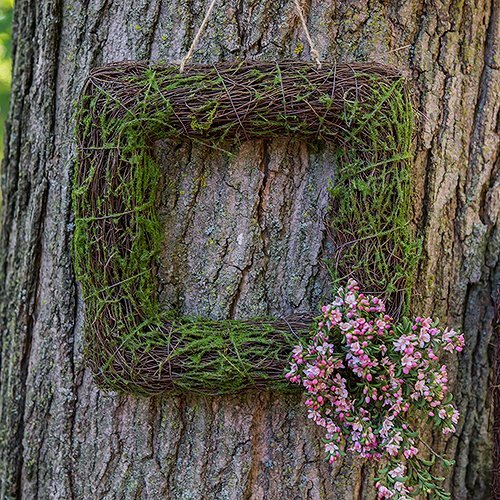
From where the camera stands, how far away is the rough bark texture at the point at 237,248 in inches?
69.7

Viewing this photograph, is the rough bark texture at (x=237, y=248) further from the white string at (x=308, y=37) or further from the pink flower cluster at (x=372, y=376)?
the pink flower cluster at (x=372, y=376)

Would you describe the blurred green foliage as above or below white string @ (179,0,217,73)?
above

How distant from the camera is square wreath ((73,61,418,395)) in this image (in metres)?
1.63

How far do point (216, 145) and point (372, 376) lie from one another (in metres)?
0.70

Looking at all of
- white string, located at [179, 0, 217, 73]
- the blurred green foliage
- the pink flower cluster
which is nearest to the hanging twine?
white string, located at [179, 0, 217, 73]

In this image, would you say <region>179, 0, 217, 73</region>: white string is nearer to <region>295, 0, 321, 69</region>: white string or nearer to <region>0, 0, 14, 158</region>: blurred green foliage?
<region>295, 0, 321, 69</region>: white string

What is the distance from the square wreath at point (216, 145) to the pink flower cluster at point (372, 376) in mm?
104

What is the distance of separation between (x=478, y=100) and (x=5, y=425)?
1.73 meters

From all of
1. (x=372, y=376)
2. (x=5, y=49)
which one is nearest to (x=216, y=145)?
(x=372, y=376)

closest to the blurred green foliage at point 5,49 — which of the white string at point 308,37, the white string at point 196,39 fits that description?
the white string at point 196,39

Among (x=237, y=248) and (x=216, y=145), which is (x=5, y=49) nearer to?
(x=216, y=145)

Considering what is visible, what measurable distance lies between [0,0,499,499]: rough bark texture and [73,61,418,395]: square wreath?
0.37 feet

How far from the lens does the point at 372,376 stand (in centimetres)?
158

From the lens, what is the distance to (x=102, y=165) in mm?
1682
